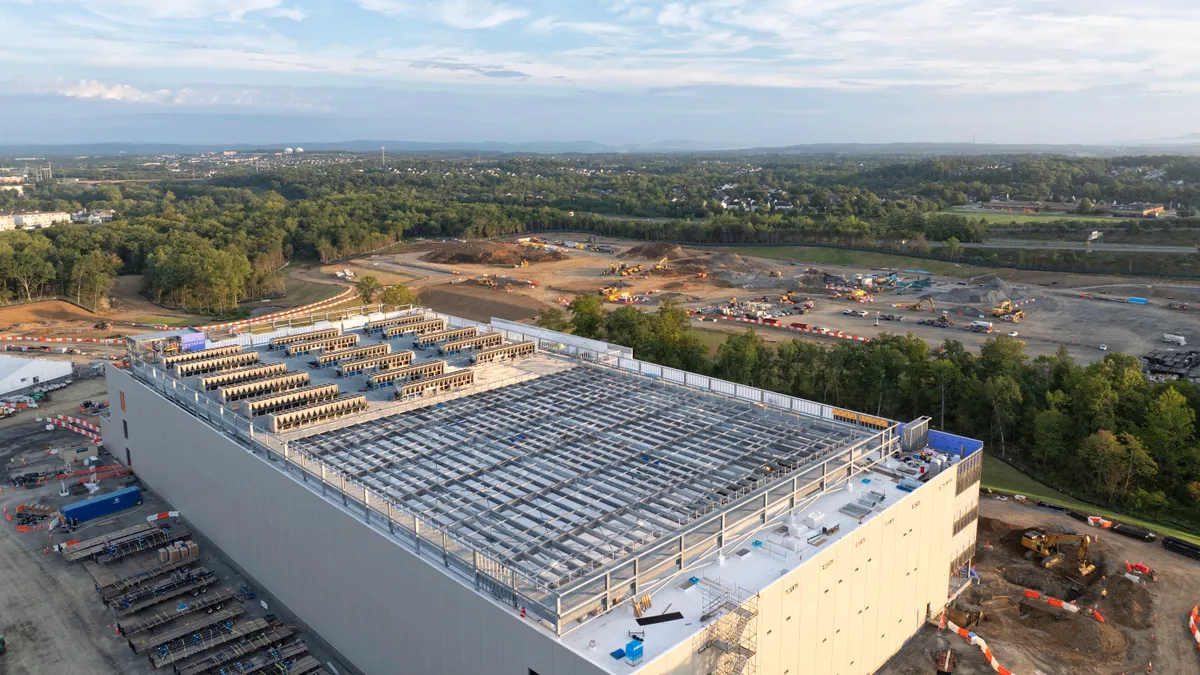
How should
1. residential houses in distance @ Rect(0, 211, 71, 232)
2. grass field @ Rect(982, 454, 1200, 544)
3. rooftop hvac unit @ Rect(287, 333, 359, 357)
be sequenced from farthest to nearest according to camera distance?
1. residential houses in distance @ Rect(0, 211, 71, 232)
2. rooftop hvac unit @ Rect(287, 333, 359, 357)
3. grass field @ Rect(982, 454, 1200, 544)

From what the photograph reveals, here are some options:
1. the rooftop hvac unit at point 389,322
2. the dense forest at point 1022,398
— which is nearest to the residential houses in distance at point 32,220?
the rooftop hvac unit at point 389,322

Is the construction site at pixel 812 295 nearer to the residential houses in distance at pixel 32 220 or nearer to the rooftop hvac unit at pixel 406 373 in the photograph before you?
the rooftop hvac unit at pixel 406 373

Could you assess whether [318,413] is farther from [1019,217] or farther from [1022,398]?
[1019,217]

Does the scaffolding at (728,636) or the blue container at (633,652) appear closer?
the blue container at (633,652)

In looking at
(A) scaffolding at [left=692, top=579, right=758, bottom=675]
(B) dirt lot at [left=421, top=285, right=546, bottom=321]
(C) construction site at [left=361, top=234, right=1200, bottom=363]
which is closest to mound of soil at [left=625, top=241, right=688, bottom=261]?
(C) construction site at [left=361, top=234, right=1200, bottom=363]

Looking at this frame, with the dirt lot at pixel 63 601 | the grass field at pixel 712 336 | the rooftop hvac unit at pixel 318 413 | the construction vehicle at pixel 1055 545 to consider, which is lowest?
the dirt lot at pixel 63 601

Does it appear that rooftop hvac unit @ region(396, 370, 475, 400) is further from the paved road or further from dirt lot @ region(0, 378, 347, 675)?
the paved road

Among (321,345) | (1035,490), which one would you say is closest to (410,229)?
(321,345)
